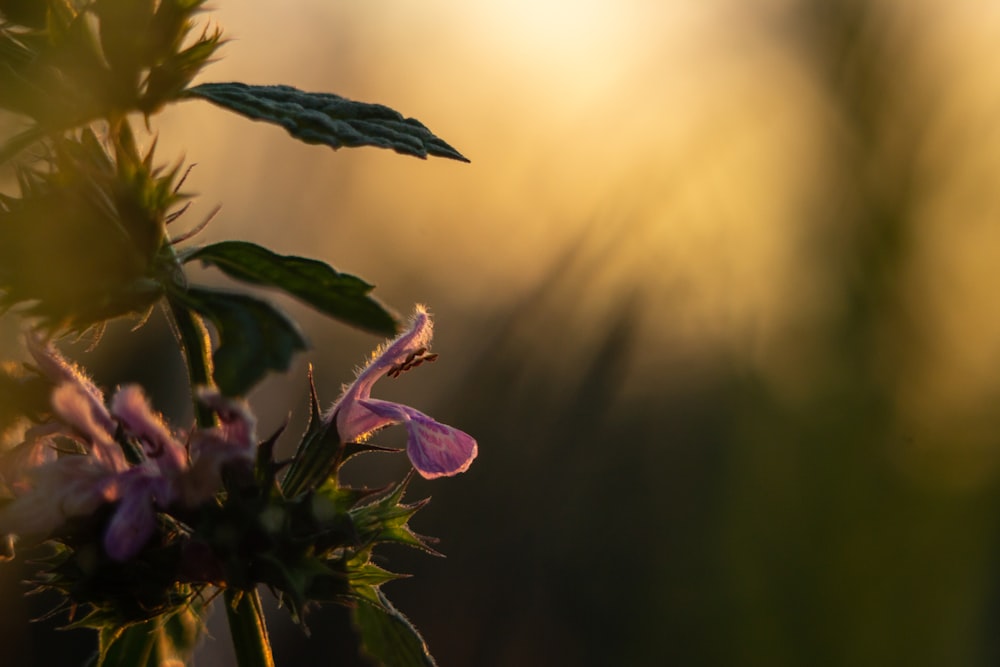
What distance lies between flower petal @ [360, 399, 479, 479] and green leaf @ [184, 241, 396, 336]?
0.32 m

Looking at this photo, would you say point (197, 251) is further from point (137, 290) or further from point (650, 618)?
point (650, 618)

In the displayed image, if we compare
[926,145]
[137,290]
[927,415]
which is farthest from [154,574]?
[926,145]

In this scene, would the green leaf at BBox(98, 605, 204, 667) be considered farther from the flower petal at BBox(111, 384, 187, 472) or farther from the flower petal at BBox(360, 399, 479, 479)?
the flower petal at BBox(360, 399, 479, 479)

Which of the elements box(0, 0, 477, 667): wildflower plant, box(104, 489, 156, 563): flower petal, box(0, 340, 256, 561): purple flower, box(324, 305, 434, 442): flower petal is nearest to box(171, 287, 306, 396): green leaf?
box(0, 0, 477, 667): wildflower plant

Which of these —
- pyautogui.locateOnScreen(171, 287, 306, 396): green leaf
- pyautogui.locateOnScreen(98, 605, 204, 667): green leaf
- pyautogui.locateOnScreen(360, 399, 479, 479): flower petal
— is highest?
pyautogui.locateOnScreen(171, 287, 306, 396): green leaf

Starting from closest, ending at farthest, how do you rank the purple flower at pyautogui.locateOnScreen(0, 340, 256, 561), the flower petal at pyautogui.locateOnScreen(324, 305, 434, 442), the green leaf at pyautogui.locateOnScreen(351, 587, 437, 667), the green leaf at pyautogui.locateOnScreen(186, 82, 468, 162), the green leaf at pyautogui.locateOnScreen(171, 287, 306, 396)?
the green leaf at pyautogui.locateOnScreen(171, 287, 306, 396) < the green leaf at pyautogui.locateOnScreen(186, 82, 468, 162) < the purple flower at pyautogui.locateOnScreen(0, 340, 256, 561) < the green leaf at pyautogui.locateOnScreen(351, 587, 437, 667) < the flower petal at pyautogui.locateOnScreen(324, 305, 434, 442)

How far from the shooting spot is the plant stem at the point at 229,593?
1.03 m

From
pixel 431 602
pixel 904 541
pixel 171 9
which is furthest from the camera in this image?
pixel 431 602

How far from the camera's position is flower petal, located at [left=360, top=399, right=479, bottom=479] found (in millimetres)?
1154

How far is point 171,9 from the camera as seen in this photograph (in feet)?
3.20

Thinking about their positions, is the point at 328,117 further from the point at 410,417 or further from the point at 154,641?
the point at 154,641

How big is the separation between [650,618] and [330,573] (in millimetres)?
9466

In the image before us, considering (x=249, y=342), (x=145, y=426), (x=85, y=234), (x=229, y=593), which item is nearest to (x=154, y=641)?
(x=229, y=593)

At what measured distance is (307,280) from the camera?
0.84m
